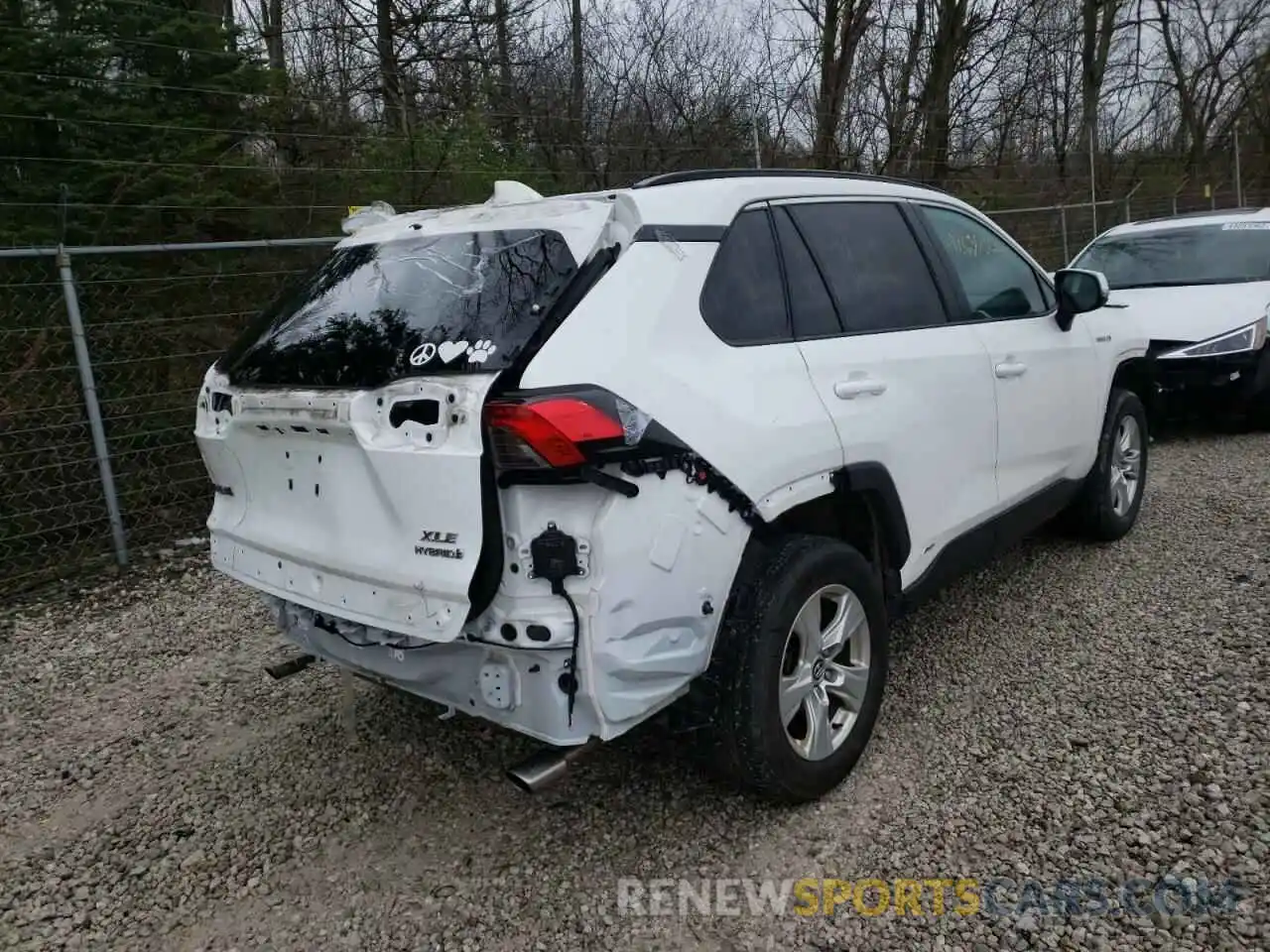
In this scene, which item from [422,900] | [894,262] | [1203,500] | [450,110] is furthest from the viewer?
[450,110]

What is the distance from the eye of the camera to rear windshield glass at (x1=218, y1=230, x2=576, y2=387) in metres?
2.42

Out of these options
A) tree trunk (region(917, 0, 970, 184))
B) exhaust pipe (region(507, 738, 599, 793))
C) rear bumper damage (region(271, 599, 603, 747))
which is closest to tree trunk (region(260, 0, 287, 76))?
rear bumper damage (region(271, 599, 603, 747))

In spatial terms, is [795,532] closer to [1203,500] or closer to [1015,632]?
[1015,632]

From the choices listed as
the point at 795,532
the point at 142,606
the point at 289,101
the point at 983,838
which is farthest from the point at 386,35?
the point at 983,838

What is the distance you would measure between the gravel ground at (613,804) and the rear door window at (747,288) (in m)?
1.27

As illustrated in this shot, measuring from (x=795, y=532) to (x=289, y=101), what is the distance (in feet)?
23.1

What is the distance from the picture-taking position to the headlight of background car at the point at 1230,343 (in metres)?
6.77

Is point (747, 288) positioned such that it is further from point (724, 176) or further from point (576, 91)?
point (576, 91)

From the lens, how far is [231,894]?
9.02ft

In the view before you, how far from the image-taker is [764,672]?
262 centimetres

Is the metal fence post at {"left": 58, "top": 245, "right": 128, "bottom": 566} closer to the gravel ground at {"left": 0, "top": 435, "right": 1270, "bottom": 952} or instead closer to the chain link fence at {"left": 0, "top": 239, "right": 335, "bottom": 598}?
the chain link fence at {"left": 0, "top": 239, "right": 335, "bottom": 598}

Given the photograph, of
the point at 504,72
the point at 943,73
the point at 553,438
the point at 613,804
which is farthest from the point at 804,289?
the point at 943,73

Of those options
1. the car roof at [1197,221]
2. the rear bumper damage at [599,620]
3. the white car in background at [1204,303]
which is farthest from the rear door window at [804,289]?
the car roof at [1197,221]

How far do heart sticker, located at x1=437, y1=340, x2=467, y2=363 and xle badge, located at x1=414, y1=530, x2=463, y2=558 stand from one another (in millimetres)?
434
